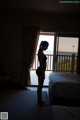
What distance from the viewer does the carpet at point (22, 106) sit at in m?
3.04

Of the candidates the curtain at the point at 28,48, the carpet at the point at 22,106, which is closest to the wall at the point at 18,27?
the curtain at the point at 28,48

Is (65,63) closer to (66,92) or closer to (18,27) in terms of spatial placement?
(18,27)

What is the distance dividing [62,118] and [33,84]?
391 cm

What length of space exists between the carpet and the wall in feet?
3.79

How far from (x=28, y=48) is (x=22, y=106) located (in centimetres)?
208

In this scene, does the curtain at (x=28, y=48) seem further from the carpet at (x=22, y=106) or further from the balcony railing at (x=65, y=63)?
the balcony railing at (x=65, y=63)

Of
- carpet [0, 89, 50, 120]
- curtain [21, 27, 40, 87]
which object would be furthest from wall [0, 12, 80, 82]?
carpet [0, 89, 50, 120]

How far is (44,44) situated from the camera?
357 cm

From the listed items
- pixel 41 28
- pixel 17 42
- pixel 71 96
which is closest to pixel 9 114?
pixel 71 96

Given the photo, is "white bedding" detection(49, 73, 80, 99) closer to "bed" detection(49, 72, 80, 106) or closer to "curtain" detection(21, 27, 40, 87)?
"bed" detection(49, 72, 80, 106)

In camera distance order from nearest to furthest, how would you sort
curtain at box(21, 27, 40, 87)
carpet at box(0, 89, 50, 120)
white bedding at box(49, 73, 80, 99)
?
carpet at box(0, 89, 50, 120)
white bedding at box(49, 73, 80, 99)
curtain at box(21, 27, 40, 87)

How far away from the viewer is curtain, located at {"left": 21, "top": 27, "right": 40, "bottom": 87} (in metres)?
5.03

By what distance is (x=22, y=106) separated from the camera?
140 inches

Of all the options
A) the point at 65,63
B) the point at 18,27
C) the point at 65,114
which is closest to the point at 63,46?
the point at 65,63
